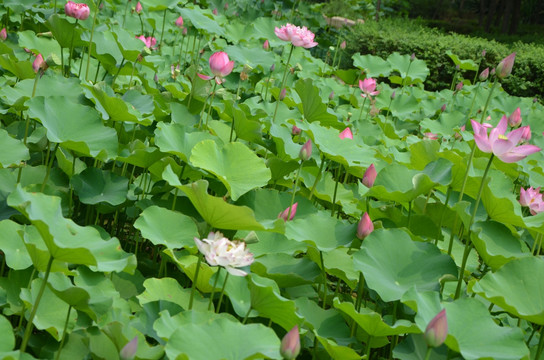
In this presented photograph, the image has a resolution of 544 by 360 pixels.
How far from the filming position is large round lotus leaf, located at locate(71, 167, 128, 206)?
1.74 meters

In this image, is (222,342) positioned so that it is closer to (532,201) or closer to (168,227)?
(168,227)

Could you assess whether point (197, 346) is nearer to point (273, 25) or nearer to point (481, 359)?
point (481, 359)

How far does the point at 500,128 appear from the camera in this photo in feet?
5.02

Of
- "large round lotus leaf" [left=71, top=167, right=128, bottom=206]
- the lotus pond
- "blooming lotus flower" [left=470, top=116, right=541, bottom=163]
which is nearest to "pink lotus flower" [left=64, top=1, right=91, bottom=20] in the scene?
the lotus pond

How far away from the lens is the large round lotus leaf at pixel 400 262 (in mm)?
Result: 1455

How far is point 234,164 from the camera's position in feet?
5.91

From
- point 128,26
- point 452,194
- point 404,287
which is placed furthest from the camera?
point 128,26

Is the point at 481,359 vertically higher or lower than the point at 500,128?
lower

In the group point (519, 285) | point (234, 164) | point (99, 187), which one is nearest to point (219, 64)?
point (234, 164)

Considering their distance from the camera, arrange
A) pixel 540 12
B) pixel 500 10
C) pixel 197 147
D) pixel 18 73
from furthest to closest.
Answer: pixel 540 12, pixel 500 10, pixel 18 73, pixel 197 147

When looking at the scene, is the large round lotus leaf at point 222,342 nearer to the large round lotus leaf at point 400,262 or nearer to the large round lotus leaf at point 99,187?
the large round lotus leaf at point 400,262

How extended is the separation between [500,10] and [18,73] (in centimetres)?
1780

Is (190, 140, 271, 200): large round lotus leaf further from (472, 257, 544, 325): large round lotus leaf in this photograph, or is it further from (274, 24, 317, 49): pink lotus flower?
(274, 24, 317, 49): pink lotus flower

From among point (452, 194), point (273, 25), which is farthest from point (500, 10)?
point (452, 194)
